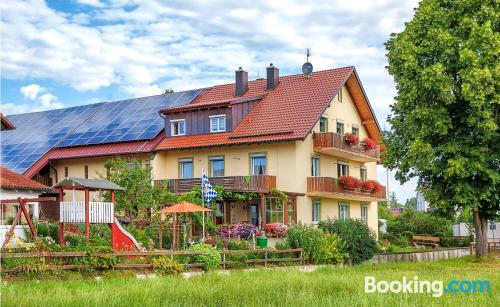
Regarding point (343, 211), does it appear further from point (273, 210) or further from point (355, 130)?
point (273, 210)

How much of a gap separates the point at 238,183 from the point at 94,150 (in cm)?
1211

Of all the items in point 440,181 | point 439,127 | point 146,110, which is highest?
point 146,110

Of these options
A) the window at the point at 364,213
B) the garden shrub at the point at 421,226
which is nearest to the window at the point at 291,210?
the window at the point at 364,213

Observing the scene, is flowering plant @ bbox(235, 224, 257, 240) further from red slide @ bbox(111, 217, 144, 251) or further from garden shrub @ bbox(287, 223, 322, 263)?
red slide @ bbox(111, 217, 144, 251)

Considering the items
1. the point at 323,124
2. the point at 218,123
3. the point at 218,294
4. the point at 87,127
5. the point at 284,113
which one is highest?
the point at 87,127

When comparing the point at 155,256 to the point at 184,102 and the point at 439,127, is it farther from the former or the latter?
the point at 184,102

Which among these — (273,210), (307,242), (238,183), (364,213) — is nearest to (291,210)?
(273,210)

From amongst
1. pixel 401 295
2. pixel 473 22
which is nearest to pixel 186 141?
pixel 473 22

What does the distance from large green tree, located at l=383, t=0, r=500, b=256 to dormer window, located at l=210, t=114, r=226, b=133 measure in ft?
35.8

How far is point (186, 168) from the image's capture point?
44.3 meters

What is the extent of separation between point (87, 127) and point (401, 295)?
119 ft

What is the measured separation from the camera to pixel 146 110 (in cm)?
4931

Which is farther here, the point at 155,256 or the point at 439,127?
the point at 439,127

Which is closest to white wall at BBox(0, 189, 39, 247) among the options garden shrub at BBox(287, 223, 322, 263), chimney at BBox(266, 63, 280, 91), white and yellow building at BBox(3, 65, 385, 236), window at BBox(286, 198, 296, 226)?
white and yellow building at BBox(3, 65, 385, 236)
